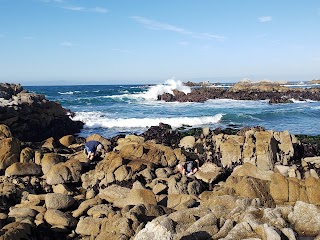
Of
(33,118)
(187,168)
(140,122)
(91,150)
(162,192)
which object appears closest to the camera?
(162,192)

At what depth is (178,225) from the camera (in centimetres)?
652

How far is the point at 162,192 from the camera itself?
11281 millimetres

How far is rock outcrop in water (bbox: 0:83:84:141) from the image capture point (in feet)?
74.9

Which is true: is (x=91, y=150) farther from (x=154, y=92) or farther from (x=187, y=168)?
(x=154, y=92)

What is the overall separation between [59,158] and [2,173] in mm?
2121

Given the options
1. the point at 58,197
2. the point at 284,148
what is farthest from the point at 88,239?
the point at 284,148

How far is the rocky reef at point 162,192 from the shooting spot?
6250 millimetres

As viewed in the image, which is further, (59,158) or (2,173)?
(59,158)

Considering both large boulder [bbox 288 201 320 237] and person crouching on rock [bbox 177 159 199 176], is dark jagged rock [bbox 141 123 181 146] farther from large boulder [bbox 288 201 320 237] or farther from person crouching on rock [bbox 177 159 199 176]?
large boulder [bbox 288 201 320 237]

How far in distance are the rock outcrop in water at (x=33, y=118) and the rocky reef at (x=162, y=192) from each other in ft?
18.6

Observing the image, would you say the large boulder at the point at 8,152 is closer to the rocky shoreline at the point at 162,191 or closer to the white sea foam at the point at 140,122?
the rocky shoreline at the point at 162,191

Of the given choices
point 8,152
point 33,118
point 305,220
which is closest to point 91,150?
point 8,152

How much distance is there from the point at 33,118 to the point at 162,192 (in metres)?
16.0

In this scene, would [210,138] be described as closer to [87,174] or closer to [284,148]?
[284,148]
